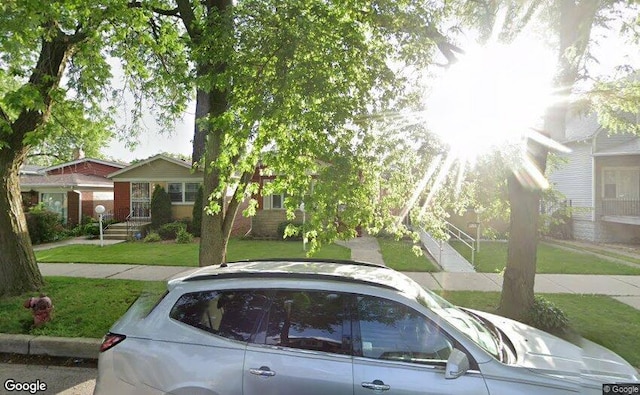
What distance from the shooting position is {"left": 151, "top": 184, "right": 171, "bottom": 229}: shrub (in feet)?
60.0

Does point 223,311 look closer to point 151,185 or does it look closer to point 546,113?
point 546,113

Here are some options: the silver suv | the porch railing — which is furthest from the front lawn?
the porch railing

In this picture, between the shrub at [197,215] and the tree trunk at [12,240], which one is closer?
the tree trunk at [12,240]

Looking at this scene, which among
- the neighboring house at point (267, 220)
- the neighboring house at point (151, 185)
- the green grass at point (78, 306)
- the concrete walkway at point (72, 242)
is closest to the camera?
the green grass at point (78, 306)

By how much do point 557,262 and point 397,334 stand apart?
10974 millimetres

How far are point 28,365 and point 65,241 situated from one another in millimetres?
14611

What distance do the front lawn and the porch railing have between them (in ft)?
39.5

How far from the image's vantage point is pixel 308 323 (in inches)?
107

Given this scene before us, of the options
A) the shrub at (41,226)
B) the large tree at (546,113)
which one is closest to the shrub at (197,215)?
the shrub at (41,226)

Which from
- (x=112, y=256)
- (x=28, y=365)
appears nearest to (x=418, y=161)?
(x=28, y=365)

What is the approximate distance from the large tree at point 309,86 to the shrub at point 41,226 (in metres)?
14.5

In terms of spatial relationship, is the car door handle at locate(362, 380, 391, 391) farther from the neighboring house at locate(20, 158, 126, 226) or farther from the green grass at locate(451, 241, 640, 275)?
the neighboring house at locate(20, 158, 126, 226)

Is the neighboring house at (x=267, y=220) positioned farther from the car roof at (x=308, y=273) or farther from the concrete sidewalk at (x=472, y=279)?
the car roof at (x=308, y=273)

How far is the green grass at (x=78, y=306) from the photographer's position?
208 inches
